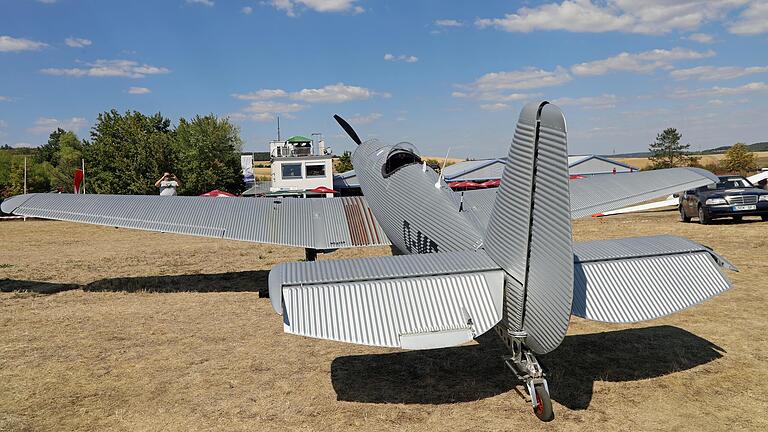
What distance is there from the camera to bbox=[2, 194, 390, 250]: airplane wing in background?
387 inches

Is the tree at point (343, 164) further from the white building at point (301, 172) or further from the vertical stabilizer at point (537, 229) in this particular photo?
the vertical stabilizer at point (537, 229)

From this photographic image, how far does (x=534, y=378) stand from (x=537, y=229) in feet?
5.23

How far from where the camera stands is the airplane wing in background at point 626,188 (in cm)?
1026

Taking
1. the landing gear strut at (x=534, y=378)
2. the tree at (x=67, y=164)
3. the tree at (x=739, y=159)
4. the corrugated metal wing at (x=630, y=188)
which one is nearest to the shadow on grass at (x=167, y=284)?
the landing gear strut at (x=534, y=378)

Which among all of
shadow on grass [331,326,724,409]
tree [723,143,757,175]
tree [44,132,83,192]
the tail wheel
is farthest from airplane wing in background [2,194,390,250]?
tree [723,143,757,175]

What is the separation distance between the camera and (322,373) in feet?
21.0

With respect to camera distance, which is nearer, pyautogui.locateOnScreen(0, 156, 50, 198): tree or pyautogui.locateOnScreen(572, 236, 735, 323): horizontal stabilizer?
pyautogui.locateOnScreen(572, 236, 735, 323): horizontal stabilizer

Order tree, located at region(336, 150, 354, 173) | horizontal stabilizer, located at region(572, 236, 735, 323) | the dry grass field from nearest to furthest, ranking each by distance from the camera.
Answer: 1. horizontal stabilizer, located at region(572, 236, 735, 323)
2. the dry grass field
3. tree, located at region(336, 150, 354, 173)

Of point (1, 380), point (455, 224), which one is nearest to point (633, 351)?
point (455, 224)

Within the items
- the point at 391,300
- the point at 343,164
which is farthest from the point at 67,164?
the point at 391,300

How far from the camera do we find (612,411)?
5.16m

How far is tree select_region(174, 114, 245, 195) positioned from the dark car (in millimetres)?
45547

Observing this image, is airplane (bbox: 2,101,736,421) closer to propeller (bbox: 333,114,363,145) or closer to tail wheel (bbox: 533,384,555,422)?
tail wheel (bbox: 533,384,555,422)

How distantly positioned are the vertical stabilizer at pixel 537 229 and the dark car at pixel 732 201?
55.4 feet
